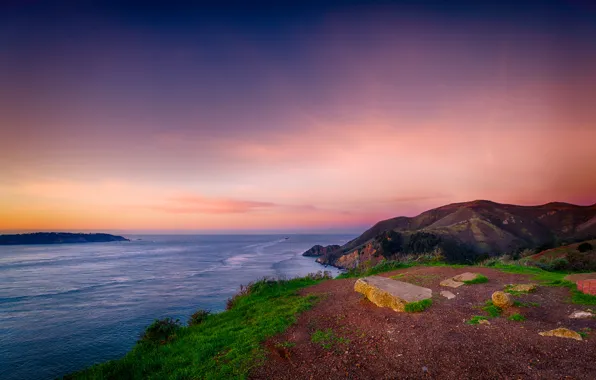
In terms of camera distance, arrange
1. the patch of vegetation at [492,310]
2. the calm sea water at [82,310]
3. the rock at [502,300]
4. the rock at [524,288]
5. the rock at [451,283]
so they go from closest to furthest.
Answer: the patch of vegetation at [492,310]
the rock at [502,300]
the rock at [524,288]
the rock at [451,283]
the calm sea water at [82,310]

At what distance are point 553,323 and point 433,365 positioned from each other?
3921 millimetres

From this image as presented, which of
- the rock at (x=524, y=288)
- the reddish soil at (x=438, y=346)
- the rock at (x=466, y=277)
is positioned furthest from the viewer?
the rock at (x=466, y=277)

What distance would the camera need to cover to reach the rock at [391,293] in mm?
8325

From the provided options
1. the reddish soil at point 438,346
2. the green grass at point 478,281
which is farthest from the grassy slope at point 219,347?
the green grass at point 478,281

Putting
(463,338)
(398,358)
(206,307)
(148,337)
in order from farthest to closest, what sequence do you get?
(206,307) → (148,337) → (463,338) → (398,358)

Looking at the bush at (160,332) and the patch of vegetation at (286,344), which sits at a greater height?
the patch of vegetation at (286,344)

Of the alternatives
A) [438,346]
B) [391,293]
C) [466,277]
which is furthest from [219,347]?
[466,277]

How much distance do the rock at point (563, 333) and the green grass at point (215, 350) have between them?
6.39 meters

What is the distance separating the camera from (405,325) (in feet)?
23.0

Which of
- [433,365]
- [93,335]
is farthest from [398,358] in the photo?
[93,335]

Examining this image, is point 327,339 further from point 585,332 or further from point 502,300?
point 585,332

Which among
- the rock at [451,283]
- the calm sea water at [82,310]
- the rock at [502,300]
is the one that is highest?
the rock at [502,300]

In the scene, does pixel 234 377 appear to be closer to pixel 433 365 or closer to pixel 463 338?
pixel 433 365

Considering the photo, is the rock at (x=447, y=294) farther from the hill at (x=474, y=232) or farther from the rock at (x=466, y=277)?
the hill at (x=474, y=232)
